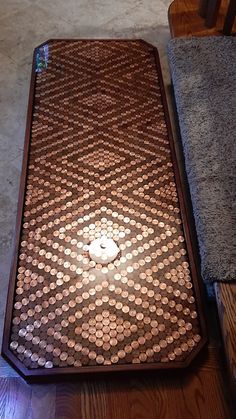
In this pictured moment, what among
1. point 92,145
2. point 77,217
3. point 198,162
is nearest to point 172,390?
point 77,217

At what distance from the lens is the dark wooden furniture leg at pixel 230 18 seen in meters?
1.35

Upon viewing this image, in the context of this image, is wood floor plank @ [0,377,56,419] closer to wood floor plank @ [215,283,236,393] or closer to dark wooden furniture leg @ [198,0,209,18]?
wood floor plank @ [215,283,236,393]

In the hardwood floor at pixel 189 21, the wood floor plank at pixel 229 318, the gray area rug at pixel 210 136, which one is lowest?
the wood floor plank at pixel 229 318

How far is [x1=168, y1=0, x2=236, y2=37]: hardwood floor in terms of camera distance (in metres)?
1.46

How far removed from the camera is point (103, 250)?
39.3 inches

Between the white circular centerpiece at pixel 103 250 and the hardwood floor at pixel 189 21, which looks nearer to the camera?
the white circular centerpiece at pixel 103 250

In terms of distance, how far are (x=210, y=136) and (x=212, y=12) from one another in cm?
57

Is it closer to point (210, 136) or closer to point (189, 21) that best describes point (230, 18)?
point (189, 21)

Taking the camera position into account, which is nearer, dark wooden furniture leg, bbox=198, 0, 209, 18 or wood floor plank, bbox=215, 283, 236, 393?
wood floor plank, bbox=215, 283, 236, 393

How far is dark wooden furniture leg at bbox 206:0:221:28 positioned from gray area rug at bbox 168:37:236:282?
0.38 ft

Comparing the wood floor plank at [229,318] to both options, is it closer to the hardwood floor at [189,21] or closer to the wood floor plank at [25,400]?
the wood floor plank at [25,400]

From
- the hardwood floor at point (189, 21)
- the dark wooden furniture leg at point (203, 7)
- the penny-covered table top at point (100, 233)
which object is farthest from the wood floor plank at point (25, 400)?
the dark wooden furniture leg at point (203, 7)

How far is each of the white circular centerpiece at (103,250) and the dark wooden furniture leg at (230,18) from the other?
0.95m

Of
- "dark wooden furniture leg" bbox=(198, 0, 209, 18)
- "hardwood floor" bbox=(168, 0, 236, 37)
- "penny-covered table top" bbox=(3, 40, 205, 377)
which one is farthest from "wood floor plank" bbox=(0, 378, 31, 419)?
"dark wooden furniture leg" bbox=(198, 0, 209, 18)
